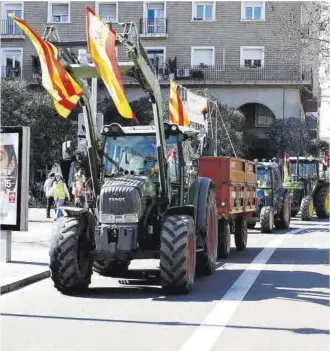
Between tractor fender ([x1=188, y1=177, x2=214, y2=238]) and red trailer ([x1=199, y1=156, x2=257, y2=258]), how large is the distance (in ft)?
8.76

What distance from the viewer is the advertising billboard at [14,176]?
11.9 metres

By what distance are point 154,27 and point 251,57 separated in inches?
246

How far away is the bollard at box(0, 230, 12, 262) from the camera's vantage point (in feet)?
39.7

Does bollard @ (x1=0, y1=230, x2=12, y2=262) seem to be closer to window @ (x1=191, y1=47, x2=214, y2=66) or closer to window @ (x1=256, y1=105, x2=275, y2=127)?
window @ (x1=191, y1=47, x2=214, y2=66)

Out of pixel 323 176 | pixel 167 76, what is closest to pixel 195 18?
pixel 167 76

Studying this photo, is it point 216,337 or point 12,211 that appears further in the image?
point 12,211

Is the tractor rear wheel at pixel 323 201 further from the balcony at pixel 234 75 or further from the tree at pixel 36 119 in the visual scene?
the balcony at pixel 234 75

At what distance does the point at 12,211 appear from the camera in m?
12.0

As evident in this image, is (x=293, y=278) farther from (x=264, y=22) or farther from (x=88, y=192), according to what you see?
(x=264, y=22)

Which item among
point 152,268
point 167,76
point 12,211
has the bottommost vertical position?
point 152,268

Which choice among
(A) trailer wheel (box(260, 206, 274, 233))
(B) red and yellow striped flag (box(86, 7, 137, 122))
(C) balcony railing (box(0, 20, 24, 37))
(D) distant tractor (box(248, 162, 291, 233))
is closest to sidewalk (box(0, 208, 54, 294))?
(B) red and yellow striped flag (box(86, 7, 137, 122))

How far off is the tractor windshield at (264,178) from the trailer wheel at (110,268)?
35.3ft

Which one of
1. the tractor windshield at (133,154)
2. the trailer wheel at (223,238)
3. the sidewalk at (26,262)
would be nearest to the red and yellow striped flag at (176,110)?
the sidewalk at (26,262)

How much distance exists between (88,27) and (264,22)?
3480 centimetres
